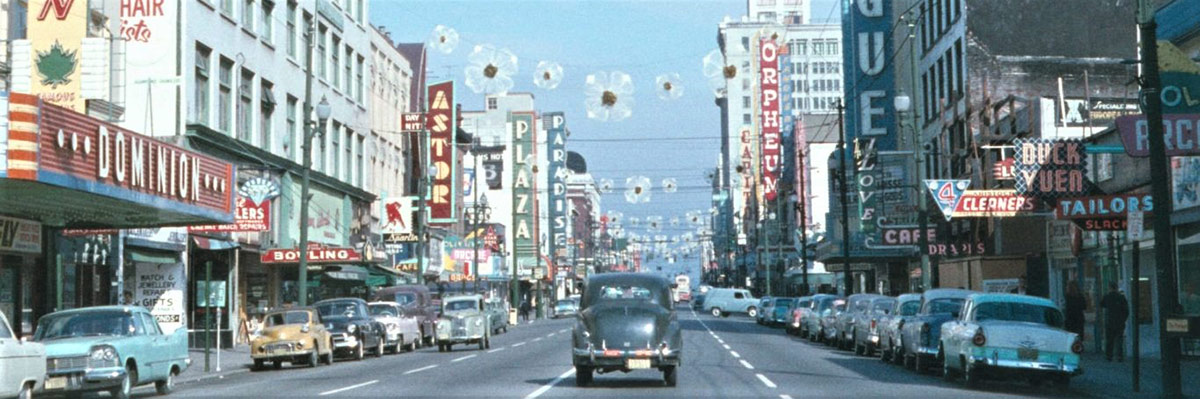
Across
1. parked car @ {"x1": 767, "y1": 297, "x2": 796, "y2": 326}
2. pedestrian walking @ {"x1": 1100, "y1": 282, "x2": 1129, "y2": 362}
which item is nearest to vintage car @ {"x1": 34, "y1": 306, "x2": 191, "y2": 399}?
pedestrian walking @ {"x1": 1100, "y1": 282, "x2": 1129, "y2": 362}

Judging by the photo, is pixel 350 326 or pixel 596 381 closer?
pixel 596 381

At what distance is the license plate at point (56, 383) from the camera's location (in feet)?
69.8

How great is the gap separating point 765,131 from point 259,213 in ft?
274

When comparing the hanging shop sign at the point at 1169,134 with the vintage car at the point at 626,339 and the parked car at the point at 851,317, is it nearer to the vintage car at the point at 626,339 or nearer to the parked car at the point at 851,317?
the vintage car at the point at 626,339

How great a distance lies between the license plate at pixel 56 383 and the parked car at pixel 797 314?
3459 centimetres

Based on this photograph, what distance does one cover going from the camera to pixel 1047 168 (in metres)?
35.5

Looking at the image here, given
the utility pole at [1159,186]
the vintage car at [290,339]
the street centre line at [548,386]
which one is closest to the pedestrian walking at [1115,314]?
the utility pole at [1159,186]

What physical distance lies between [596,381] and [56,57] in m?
→ 13.2

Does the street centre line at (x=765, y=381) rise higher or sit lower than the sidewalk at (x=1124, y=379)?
higher

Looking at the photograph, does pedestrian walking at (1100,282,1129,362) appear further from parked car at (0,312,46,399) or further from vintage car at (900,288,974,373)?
parked car at (0,312,46,399)

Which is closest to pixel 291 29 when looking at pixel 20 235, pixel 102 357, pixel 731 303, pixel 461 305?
pixel 461 305

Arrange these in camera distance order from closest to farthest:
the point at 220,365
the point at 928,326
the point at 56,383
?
the point at 56,383 → the point at 928,326 → the point at 220,365

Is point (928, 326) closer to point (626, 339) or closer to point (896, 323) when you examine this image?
point (896, 323)

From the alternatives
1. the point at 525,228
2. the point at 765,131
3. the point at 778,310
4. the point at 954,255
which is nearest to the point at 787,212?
the point at 765,131
